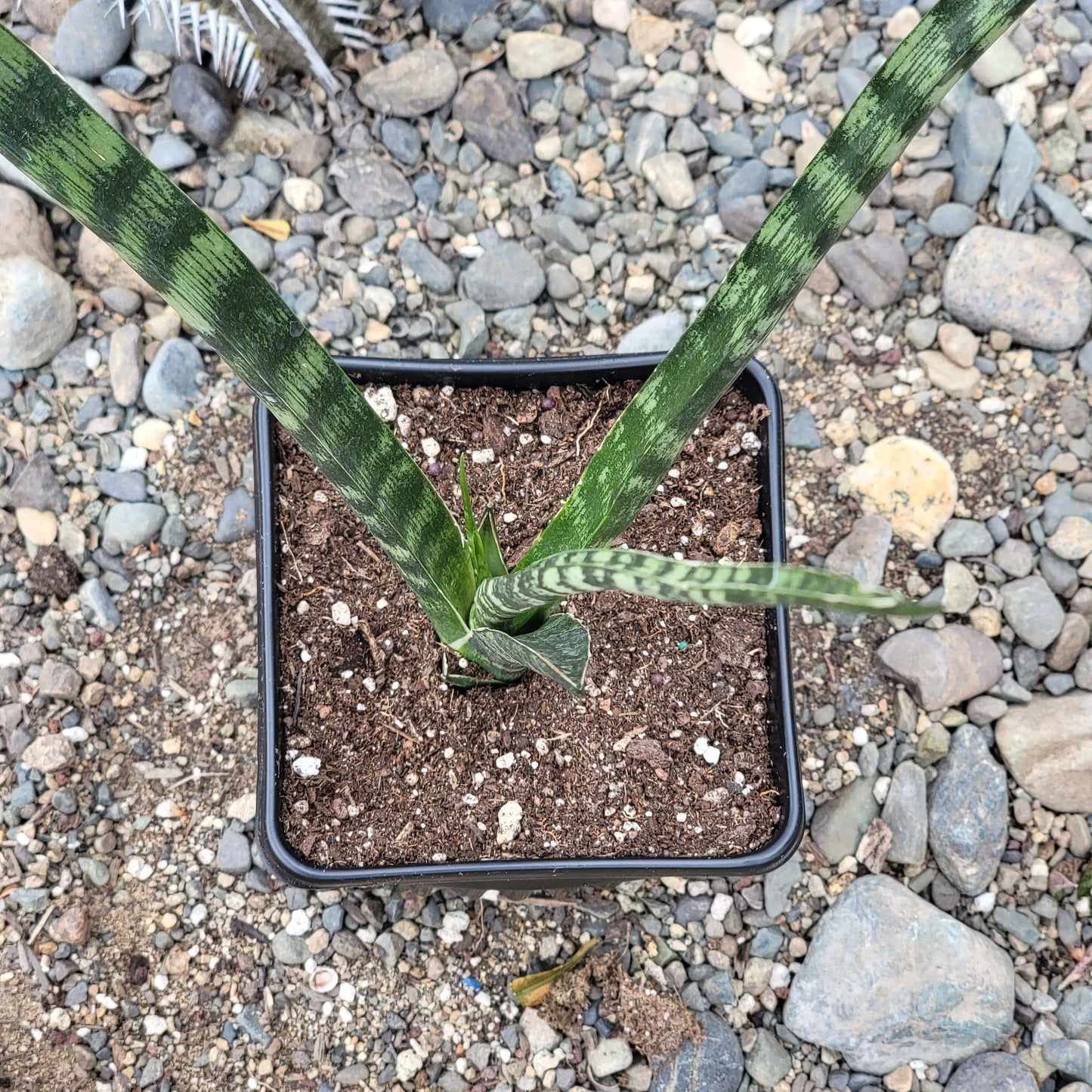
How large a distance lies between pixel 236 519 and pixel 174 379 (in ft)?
0.65

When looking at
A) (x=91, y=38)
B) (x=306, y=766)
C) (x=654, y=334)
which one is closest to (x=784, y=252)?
(x=306, y=766)

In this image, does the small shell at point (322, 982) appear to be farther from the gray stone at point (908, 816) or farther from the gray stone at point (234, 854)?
the gray stone at point (908, 816)

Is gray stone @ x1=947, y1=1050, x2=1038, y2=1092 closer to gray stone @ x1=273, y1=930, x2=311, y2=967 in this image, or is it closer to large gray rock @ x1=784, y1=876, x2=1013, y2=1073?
large gray rock @ x1=784, y1=876, x2=1013, y2=1073

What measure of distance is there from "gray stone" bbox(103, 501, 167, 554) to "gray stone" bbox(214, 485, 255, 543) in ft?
0.27

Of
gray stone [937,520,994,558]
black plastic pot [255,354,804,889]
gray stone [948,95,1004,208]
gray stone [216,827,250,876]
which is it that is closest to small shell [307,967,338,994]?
gray stone [216,827,250,876]

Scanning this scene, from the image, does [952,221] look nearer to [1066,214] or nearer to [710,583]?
[1066,214]

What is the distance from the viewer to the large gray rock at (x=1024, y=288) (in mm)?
1333

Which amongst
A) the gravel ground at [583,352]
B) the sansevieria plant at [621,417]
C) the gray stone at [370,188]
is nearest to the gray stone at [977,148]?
the gravel ground at [583,352]

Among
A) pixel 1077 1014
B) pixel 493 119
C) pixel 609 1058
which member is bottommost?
pixel 1077 1014

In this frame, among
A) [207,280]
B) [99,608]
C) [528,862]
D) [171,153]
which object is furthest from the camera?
[171,153]

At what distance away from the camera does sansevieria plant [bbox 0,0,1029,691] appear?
46 cm

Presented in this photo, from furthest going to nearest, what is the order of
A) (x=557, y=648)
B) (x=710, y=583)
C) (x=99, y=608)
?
(x=99, y=608) < (x=557, y=648) < (x=710, y=583)

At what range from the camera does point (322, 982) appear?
1177 millimetres

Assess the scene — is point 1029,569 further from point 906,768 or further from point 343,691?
point 343,691
